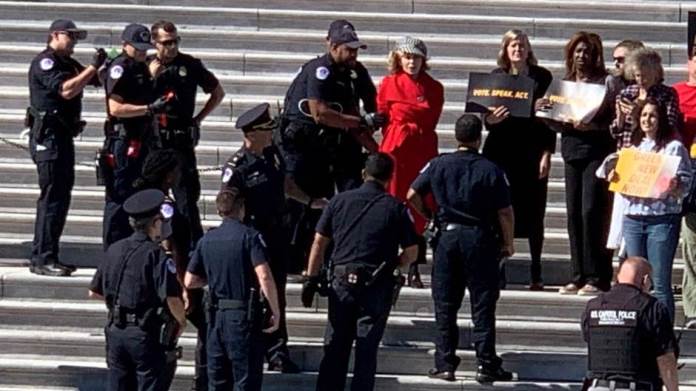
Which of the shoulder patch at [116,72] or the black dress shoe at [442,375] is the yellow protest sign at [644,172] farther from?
the shoulder patch at [116,72]

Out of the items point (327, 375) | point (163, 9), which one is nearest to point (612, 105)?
point (327, 375)

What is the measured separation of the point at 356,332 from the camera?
1164 centimetres

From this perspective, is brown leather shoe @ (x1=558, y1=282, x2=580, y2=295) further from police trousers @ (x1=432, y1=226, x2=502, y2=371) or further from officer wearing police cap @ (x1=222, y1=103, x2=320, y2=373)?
officer wearing police cap @ (x1=222, y1=103, x2=320, y2=373)

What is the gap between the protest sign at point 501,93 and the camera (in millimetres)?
12875

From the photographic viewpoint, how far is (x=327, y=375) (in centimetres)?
1170

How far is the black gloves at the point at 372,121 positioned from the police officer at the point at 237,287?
183cm

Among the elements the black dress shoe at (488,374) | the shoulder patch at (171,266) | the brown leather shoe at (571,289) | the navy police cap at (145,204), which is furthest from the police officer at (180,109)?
the brown leather shoe at (571,289)

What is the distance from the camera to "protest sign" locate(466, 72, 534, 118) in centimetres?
1288

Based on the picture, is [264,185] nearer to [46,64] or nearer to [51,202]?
[51,202]

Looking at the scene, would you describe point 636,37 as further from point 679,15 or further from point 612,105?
point 612,105

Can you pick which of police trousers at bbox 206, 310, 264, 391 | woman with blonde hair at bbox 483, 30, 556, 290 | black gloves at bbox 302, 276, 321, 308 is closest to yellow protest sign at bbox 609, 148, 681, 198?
woman with blonde hair at bbox 483, 30, 556, 290

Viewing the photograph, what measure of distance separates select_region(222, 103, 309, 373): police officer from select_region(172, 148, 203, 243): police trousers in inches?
35.0

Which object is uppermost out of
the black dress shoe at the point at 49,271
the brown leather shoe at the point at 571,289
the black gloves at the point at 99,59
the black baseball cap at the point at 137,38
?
the black baseball cap at the point at 137,38

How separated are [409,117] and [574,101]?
1.15 metres
